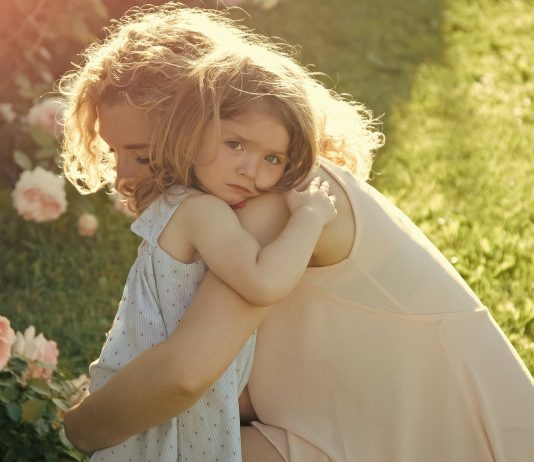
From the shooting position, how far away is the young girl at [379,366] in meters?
2.07

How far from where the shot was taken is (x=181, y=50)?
2176 mm

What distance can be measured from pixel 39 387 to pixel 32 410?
7cm

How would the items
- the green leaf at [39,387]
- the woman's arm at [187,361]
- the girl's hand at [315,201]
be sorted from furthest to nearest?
1. the green leaf at [39,387]
2. the girl's hand at [315,201]
3. the woman's arm at [187,361]

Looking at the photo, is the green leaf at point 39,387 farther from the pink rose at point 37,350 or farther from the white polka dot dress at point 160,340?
the white polka dot dress at point 160,340

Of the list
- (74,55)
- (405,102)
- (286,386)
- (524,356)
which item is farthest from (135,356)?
(405,102)

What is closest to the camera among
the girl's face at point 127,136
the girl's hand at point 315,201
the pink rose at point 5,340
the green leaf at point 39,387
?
the girl's hand at point 315,201

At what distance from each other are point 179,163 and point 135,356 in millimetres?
375

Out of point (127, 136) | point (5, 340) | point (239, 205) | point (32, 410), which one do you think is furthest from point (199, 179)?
point (32, 410)

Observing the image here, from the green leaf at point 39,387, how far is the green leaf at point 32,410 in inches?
1.1

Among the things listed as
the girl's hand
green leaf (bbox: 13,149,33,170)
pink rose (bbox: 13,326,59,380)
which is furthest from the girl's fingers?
green leaf (bbox: 13,149,33,170)

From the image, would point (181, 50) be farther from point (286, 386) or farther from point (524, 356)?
point (524, 356)

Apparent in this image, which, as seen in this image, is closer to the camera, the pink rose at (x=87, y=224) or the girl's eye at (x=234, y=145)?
the girl's eye at (x=234, y=145)

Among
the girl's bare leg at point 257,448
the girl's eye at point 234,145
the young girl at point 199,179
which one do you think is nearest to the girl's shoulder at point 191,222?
the young girl at point 199,179

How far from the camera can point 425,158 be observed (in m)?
4.81
